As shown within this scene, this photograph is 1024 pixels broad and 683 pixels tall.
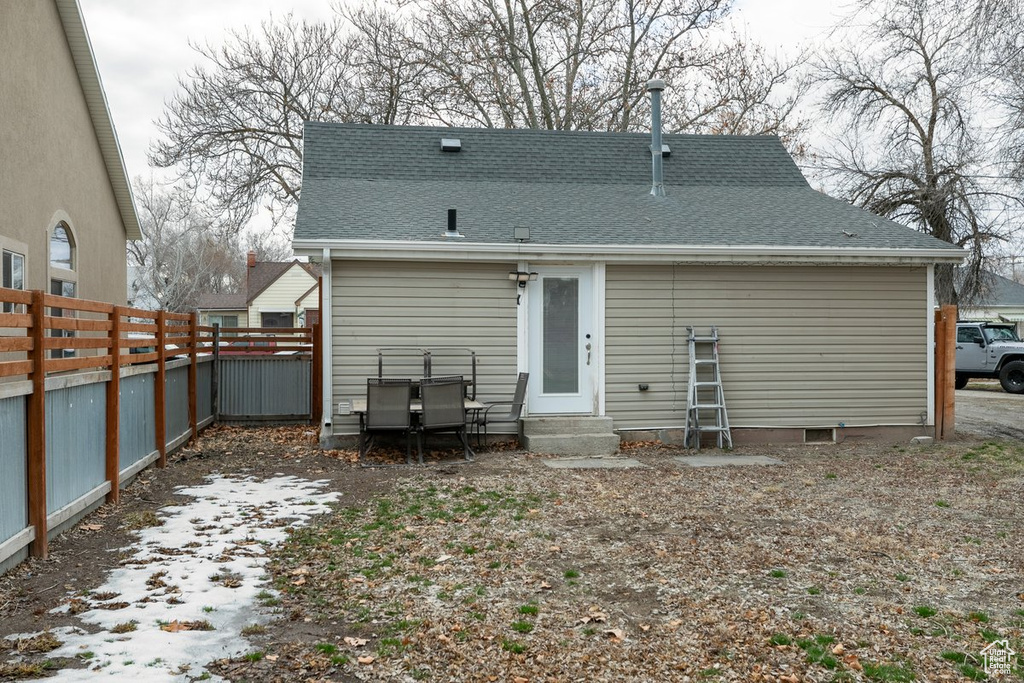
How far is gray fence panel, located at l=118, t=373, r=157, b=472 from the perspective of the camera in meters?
7.20

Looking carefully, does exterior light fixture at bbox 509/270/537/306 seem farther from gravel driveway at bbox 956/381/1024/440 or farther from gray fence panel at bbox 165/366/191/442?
gravel driveway at bbox 956/381/1024/440

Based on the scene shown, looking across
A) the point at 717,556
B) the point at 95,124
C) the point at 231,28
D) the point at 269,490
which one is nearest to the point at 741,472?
the point at 717,556

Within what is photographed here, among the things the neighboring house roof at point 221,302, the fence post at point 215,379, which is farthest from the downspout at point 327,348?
the neighboring house roof at point 221,302

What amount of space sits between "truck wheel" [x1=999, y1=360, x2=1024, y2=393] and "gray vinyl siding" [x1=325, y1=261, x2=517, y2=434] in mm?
15913

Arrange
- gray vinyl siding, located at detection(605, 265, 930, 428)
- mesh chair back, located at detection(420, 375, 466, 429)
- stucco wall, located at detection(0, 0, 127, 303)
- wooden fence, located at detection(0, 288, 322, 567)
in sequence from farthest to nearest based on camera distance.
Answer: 1. gray vinyl siding, located at detection(605, 265, 930, 428)
2. mesh chair back, located at detection(420, 375, 466, 429)
3. stucco wall, located at detection(0, 0, 127, 303)
4. wooden fence, located at detection(0, 288, 322, 567)

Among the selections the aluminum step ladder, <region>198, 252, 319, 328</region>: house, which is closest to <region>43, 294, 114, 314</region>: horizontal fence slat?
the aluminum step ladder

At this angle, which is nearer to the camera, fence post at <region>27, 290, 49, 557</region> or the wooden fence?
the wooden fence

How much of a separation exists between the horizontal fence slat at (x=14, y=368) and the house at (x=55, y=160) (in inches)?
132

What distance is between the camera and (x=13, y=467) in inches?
187

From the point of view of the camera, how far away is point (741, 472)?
867 centimetres

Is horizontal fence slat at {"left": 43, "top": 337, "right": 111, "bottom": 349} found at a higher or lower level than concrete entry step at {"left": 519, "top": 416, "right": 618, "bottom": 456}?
higher

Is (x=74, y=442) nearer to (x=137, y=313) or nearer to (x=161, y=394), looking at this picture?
(x=137, y=313)

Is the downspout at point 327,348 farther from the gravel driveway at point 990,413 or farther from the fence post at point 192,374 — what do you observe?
the gravel driveway at point 990,413

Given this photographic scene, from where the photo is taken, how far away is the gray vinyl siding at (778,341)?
34.8 feet
